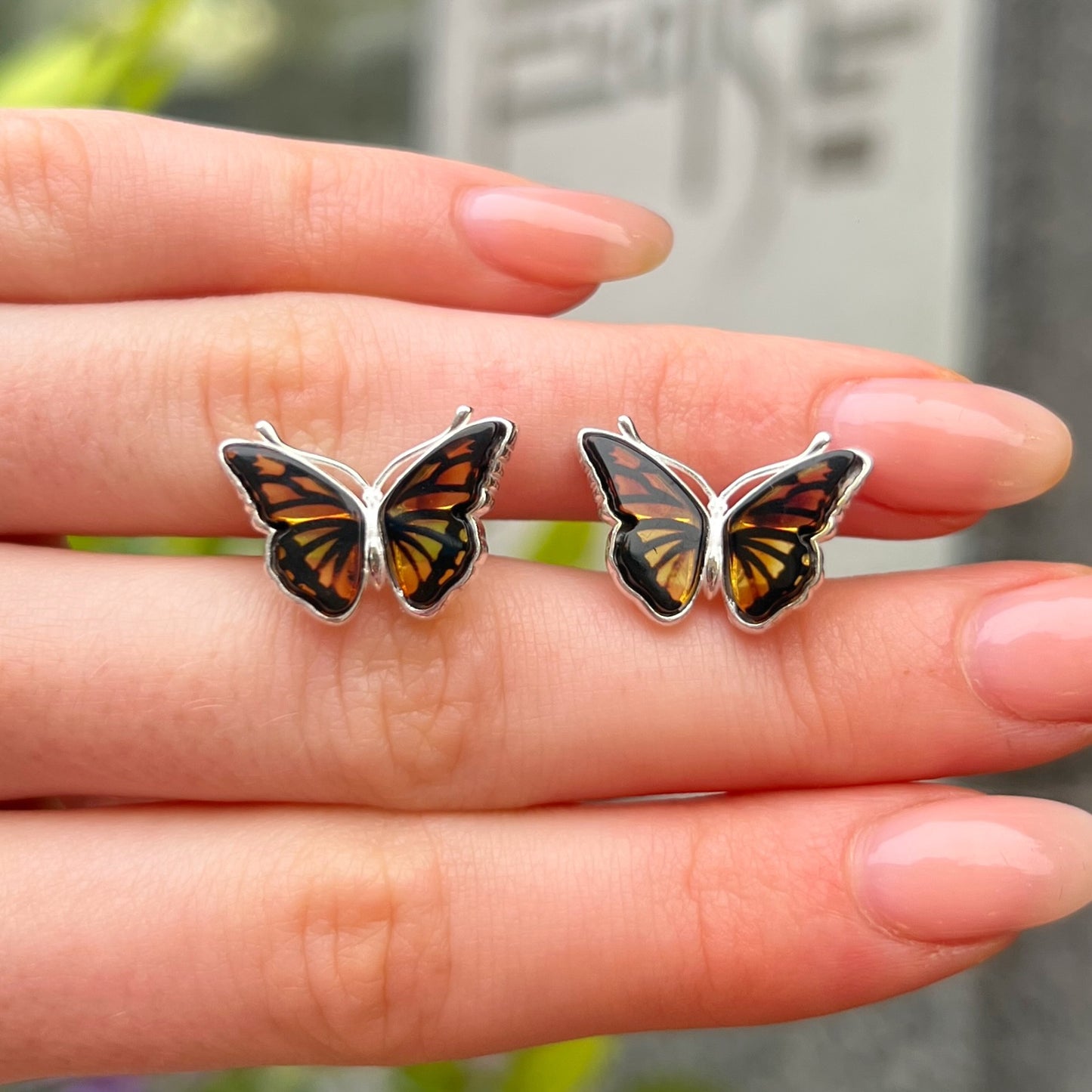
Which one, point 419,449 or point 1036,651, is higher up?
point 419,449

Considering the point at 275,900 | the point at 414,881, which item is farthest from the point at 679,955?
the point at 275,900

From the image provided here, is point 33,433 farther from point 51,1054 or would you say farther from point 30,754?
point 51,1054

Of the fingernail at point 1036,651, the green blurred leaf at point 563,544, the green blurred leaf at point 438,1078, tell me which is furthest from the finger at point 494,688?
the green blurred leaf at point 438,1078

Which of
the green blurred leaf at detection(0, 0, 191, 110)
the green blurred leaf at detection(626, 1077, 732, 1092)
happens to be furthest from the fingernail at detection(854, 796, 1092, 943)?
the green blurred leaf at detection(0, 0, 191, 110)

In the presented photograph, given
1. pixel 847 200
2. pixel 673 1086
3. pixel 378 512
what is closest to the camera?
pixel 378 512

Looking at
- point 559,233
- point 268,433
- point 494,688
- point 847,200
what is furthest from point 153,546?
point 847,200

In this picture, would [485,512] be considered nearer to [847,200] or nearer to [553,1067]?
[553,1067]

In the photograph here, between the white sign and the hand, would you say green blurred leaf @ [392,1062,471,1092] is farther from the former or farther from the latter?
the white sign
